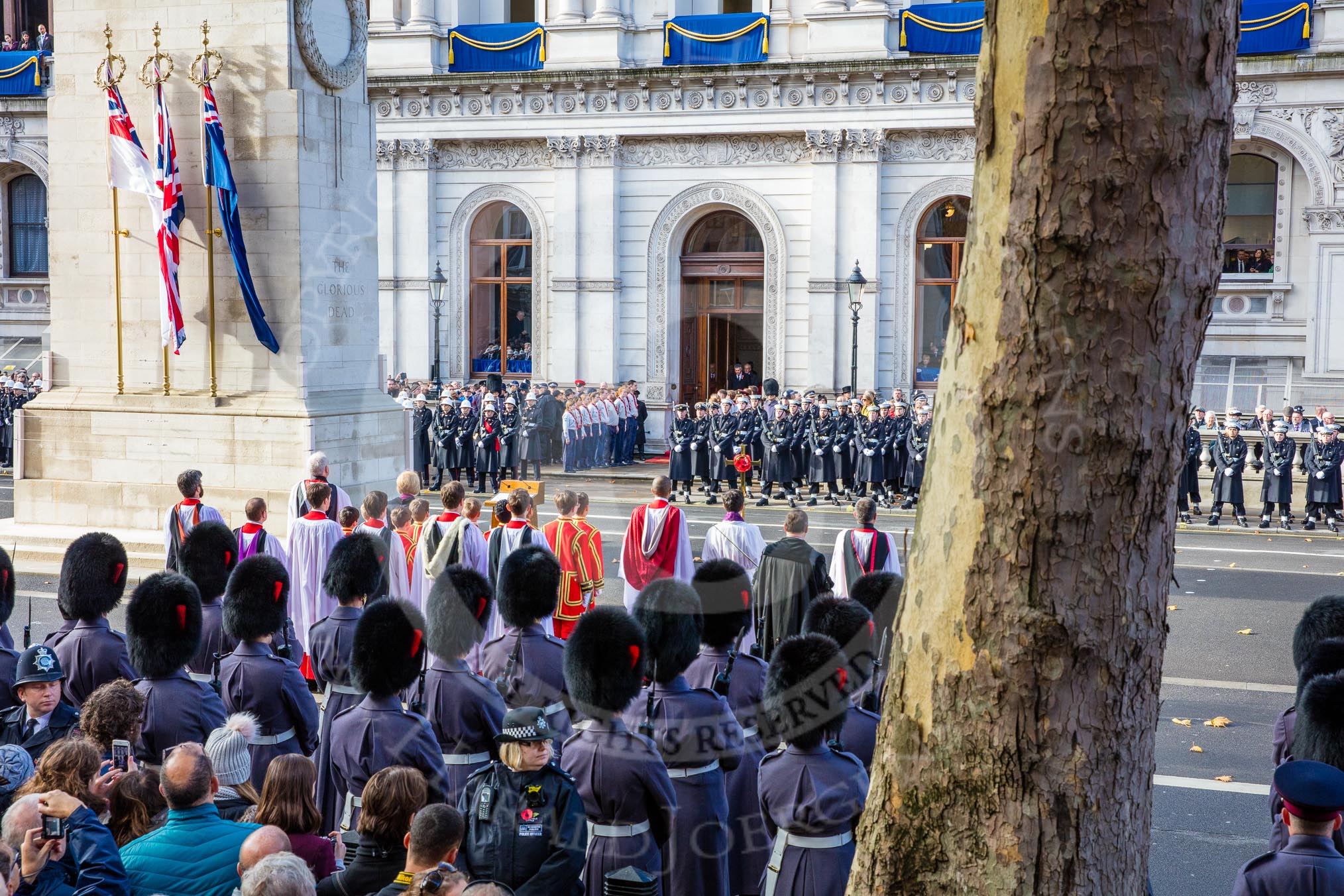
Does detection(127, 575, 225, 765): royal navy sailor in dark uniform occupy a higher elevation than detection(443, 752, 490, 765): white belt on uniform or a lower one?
higher

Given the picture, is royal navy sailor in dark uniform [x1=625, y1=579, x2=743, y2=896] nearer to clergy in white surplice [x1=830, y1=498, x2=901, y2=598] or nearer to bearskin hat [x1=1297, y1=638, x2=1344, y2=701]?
bearskin hat [x1=1297, y1=638, x2=1344, y2=701]

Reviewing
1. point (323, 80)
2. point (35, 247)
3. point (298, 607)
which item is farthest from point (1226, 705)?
point (35, 247)

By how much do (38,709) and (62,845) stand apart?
2.14 metres

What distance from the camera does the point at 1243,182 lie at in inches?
1184

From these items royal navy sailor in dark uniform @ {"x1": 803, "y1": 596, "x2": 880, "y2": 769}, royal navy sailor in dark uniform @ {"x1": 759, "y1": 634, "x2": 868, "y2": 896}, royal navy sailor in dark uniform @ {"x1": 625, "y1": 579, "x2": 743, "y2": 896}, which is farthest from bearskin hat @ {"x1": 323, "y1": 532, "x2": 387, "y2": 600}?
royal navy sailor in dark uniform @ {"x1": 759, "y1": 634, "x2": 868, "y2": 896}

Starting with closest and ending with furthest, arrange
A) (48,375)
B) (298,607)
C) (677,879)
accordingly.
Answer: (677,879) < (298,607) < (48,375)

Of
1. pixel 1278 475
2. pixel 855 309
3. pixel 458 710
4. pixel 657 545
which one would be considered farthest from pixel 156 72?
pixel 855 309

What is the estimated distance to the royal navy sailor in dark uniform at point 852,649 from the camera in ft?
20.0

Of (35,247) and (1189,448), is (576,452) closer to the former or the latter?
(1189,448)

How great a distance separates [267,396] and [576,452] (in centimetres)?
1317

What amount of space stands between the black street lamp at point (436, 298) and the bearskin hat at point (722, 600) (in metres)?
24.1

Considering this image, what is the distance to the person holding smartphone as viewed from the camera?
4305 mm

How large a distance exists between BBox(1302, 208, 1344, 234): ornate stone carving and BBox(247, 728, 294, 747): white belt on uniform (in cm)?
2746

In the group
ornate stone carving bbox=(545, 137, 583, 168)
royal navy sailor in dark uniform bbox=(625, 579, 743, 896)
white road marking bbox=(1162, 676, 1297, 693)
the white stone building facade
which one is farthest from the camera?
ornate stone carving bbox=(545, 137, 583, 168)
